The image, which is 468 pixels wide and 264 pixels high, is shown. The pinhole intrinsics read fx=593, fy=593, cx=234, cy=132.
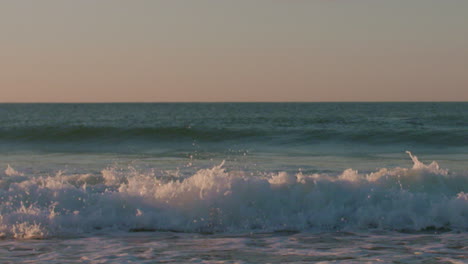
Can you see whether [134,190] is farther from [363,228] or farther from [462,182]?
[462,182]

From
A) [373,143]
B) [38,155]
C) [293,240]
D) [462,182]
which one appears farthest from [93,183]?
[373,143]

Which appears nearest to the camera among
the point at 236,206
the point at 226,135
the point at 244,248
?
the point at 244,248

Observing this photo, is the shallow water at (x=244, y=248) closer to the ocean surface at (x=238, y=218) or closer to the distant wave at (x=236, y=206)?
the ocean surface at (x=238, y=218)

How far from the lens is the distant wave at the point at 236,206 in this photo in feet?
29.0

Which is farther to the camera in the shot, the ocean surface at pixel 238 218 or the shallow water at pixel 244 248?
the ocean surface at pixel 238 218

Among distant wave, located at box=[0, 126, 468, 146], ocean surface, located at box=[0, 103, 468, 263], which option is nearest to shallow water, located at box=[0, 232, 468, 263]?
ocean surface, located at box=[0, 103, 468, 263]

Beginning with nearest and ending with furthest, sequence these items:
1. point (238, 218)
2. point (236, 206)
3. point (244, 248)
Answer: point (244, 248)
point (238, 218)
point (236, 206)

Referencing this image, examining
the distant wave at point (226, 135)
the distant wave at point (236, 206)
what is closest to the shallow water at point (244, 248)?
the distant wave at point (236, 206)

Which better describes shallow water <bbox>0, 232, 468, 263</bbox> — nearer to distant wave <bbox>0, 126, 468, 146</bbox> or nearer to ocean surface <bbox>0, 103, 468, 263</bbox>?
ocean surface <bbox>0, 103, 468, 263</bbox>

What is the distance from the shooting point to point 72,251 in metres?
7.44

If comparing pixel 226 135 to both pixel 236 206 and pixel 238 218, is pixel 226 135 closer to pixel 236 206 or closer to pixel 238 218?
pixel 236 206

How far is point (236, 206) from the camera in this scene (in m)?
9.37

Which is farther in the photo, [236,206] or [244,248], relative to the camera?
[236,206]

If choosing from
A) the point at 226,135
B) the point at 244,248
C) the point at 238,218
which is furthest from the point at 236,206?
the point at 226,135
